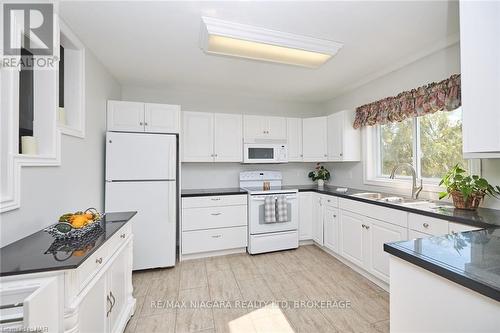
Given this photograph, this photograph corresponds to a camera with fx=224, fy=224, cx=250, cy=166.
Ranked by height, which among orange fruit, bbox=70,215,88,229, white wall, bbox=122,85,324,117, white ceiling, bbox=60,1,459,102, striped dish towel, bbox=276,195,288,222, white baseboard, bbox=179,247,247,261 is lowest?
white baseboard, bbox=179,247,247,261

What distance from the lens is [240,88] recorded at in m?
3.41

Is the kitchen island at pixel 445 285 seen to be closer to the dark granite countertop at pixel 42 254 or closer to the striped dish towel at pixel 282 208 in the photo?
the dark granite countertop at pixel 42 254

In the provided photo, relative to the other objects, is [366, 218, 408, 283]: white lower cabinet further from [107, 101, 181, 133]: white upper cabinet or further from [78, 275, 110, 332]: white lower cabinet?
[107, 101, 181, 133]: white upper cabinet

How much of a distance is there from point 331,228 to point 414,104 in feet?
5.81

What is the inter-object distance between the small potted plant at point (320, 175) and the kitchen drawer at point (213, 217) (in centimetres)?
155

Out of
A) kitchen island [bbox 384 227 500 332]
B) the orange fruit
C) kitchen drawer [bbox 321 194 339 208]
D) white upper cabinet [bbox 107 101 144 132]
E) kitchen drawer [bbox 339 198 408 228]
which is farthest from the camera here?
kitchen drawer [bbox 321 194 339 208]

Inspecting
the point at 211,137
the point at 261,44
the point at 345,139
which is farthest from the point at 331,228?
the point at 261,44

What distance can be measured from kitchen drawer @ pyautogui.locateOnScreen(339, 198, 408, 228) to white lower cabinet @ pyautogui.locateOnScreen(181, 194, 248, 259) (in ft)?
4.44

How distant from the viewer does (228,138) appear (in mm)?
3426

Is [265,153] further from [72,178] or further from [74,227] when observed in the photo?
[74,227]

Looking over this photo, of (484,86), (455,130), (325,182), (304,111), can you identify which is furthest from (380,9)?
(325,182)

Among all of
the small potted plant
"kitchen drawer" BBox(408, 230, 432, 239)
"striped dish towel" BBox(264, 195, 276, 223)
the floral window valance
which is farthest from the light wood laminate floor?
the floral window valance

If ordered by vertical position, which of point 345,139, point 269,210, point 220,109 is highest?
point 220,109

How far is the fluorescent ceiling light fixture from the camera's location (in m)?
1.86
